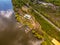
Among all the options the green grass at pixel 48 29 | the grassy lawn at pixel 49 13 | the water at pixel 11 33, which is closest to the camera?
the water at pixel 11 33

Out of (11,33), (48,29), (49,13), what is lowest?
(48,29)

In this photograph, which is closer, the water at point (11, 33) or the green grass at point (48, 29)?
the water at point (11, 33)

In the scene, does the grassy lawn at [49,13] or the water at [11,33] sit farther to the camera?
the grassy lawn at [49,13]

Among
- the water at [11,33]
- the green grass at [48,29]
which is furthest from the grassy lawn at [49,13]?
the water at [11,33]

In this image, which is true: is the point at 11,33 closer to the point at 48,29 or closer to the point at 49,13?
the point at 48,29

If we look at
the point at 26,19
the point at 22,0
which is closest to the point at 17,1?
the point at 22,0

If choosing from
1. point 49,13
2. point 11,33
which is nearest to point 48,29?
point 11,33

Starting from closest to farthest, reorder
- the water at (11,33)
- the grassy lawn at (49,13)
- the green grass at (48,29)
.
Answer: the water at (11,33) → the green grass at (48,29) → the grassy lawn at (49,13)

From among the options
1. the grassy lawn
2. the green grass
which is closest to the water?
the green grass

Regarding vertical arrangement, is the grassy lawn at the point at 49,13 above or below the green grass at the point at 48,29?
above

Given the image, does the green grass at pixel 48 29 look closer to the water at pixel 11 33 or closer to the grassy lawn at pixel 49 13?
the grassy lawn at pixel 49 13

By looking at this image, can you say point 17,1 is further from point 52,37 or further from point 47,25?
point 52,37
